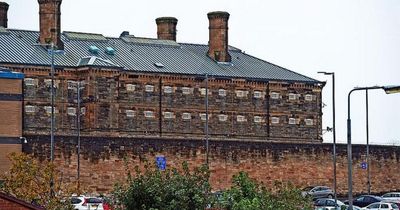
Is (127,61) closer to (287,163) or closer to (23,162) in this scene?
(287,163)

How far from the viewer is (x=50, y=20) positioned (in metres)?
106

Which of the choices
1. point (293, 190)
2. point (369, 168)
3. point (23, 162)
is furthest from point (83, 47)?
point (293, 190)

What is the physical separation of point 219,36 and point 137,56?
896 cm

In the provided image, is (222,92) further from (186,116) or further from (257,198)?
(257,198)

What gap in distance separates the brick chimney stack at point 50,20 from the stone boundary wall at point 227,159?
12.4 meters

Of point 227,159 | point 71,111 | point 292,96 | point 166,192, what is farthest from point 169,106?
point 166,192

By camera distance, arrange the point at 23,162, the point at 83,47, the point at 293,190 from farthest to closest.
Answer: the point at 83,47
the point at 23,162
the point at 293,190

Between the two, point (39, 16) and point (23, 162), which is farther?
→ point (39, 16)

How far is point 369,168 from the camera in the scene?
110m

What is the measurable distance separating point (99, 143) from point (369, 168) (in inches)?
990

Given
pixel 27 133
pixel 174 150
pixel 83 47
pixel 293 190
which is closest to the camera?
pixel 293 190

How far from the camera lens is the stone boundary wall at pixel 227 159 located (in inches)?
3686

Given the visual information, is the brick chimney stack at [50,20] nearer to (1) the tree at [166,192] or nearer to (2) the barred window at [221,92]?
(2) the barred window at [221,92]

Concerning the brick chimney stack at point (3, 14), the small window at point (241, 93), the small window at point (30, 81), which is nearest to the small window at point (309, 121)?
the small window at point (241, 93)
